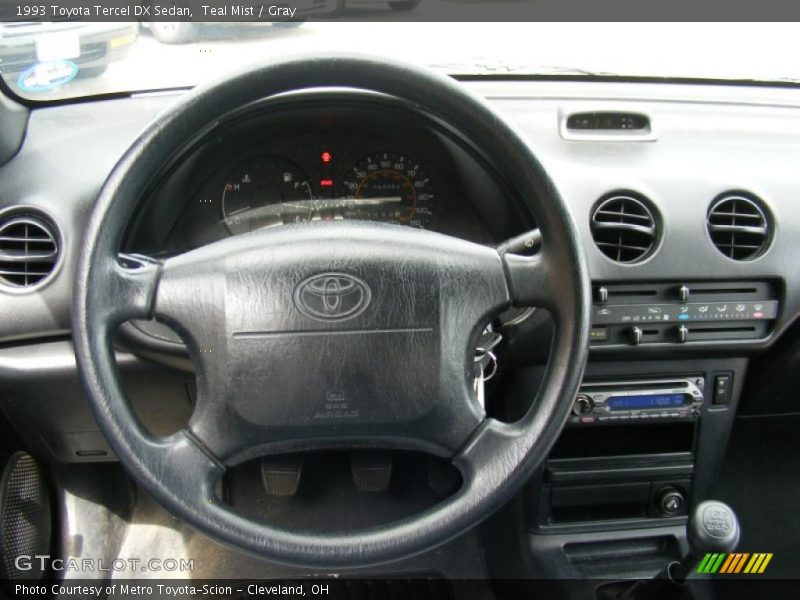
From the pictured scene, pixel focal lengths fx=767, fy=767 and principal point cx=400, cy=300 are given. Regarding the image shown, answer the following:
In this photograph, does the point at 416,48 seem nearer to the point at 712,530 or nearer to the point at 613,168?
the point at 613,168

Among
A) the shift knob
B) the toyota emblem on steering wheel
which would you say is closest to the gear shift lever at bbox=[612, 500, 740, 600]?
the shift knob

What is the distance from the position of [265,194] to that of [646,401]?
91cm

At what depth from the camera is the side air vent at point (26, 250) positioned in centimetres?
146

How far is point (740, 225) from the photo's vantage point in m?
1.55

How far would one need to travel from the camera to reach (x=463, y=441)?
117cm

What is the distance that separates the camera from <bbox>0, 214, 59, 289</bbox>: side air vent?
1455 mm

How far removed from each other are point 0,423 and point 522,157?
1.30 meters

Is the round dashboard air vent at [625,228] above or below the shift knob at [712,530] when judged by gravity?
above

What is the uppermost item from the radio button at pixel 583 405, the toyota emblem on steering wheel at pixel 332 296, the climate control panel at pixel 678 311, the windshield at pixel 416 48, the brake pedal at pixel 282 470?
the windshield at pixel 416 48

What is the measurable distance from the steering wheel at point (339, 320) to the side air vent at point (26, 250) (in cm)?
39

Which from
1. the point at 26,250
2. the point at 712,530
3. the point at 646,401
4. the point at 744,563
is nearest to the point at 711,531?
the point at 712,530

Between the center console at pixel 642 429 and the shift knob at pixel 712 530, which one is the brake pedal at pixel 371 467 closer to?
the center console at pixel 642 429

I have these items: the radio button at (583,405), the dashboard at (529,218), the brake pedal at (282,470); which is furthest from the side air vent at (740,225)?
the brake pedal at (282,470)

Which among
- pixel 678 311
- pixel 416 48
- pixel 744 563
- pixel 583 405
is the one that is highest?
pixel 416 48
